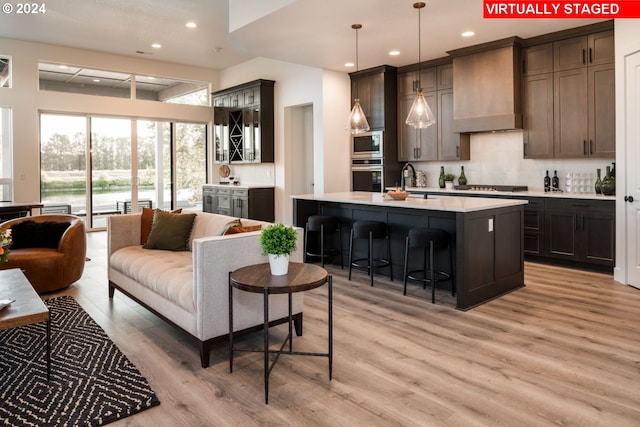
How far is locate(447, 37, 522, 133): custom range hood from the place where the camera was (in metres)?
5.84

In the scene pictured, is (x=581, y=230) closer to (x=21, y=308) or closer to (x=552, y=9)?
(x=552, y=9)

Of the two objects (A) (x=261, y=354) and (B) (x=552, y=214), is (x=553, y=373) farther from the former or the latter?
(B) (x=552, y=214)

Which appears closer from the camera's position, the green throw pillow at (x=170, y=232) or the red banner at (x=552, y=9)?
the green throw pillow at (x=170, y=232)

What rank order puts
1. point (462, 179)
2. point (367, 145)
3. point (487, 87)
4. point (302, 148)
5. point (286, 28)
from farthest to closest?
point (302, 148) < point (367, 145) < point (462, 179) < point (487, 87) < point (286, 28)

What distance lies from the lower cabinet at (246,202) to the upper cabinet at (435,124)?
259cm

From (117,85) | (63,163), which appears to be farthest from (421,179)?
(63,163)

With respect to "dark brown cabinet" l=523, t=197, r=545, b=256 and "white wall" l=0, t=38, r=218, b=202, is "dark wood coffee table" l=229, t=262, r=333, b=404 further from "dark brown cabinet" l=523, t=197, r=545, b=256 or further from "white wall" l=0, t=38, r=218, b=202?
"white wall" l=0, t=38, r=218, b=202

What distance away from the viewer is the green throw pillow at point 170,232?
409 centimetres

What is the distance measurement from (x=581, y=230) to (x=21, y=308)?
17.7 ft

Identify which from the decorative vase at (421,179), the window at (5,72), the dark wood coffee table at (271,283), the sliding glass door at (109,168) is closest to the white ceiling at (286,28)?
the window at (5,72)

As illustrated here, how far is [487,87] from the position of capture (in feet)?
19.9

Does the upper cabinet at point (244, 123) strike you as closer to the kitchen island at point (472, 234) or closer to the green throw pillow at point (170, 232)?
the kitchen island at point (472, 234)

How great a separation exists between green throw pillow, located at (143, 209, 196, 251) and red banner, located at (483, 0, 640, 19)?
12.3ft

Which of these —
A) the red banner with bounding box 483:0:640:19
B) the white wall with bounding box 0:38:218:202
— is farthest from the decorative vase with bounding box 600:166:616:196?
the white wall with bounding box 0:38:218:202
